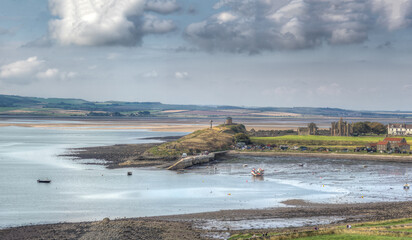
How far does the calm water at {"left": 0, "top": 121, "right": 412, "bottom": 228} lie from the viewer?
53688mm

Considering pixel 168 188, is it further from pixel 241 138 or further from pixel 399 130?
pixel 399 130

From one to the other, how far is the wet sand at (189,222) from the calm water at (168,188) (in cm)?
321

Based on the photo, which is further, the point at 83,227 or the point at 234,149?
the point at 234,149

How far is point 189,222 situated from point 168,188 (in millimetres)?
21663

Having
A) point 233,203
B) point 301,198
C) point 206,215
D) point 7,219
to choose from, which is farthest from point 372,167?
point 7,219

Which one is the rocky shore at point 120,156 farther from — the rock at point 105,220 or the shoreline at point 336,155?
the rock at point 105,220

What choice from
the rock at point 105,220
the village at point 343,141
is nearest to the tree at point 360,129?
the village at point 343,141

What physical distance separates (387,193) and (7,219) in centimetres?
4606

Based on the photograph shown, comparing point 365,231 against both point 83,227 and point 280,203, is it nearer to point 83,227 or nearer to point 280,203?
point 280,203

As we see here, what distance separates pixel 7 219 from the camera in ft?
157

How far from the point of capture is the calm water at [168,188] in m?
53.7

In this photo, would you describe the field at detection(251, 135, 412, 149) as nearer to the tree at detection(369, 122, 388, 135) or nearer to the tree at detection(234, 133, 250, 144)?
the tree at detection(234, 133, 250, 144)

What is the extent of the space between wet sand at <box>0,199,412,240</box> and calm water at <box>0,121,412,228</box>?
3.21 m

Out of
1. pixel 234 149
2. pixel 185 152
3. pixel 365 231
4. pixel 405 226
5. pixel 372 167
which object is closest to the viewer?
pixel 365 231
